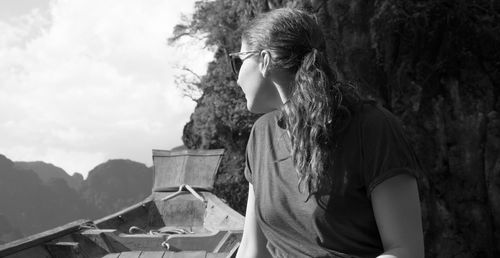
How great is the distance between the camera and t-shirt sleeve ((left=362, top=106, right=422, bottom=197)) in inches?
44.1

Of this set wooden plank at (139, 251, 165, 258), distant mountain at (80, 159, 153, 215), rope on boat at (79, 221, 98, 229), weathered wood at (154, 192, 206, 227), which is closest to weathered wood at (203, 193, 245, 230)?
weathered wood at (154, 192, 206, 227)

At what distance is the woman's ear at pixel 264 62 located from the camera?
133 cm

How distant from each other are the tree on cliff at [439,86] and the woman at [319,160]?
935 centimetres

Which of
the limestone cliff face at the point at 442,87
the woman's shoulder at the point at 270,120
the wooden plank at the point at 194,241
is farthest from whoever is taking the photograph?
the limestone cliff face at the point at 442,87

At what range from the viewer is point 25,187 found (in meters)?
81.0

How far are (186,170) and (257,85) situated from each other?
4936 mm

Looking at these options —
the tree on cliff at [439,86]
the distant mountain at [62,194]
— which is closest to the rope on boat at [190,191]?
the tree on cliff at [439,86]

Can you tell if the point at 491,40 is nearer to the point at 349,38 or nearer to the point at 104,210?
the point at 349,38

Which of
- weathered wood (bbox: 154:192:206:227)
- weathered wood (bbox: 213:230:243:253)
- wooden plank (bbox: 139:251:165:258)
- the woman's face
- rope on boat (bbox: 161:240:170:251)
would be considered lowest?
weathered wood (bbox: 154:192:206:227)

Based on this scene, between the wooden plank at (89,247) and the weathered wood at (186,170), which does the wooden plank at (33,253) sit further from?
the weathered wood at (186,170)

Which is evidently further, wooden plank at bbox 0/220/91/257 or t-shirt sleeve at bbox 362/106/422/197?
wooden plank at bbox 0/220/91/257

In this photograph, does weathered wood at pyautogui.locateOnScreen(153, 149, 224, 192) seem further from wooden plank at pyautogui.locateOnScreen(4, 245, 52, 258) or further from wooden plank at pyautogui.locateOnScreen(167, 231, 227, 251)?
wooden plank at pyautogui.locateOnScreen(4, 245, 52, 258)

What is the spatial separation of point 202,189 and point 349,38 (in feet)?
21.5

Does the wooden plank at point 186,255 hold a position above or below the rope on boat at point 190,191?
above
